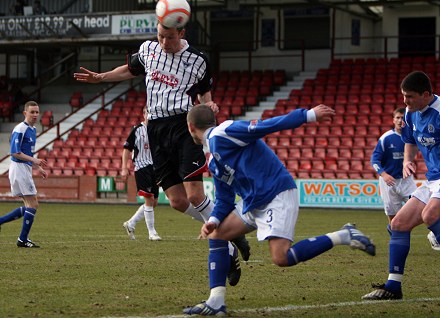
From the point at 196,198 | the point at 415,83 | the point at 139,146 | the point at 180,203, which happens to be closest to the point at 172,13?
the point at 196,198

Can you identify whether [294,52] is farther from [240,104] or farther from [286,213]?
[286,213]

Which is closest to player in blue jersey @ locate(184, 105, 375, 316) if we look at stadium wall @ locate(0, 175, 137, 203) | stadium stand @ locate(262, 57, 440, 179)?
stadium stand @ locate(262, 57, 440, 179)

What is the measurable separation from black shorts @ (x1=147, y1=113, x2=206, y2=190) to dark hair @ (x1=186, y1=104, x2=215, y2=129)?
2464 mm

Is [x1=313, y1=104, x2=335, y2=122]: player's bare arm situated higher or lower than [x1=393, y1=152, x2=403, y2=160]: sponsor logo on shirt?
higher

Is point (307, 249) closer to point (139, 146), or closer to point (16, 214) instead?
point (16, 214)

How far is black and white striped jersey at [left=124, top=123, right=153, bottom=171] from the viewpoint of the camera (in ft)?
54.3

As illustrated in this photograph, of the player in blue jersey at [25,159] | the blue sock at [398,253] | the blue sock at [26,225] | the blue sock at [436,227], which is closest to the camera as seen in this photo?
the blue sock at [398,253]

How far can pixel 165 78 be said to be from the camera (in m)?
10.4

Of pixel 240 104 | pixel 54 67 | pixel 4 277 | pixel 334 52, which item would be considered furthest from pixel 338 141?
pixel 4 277

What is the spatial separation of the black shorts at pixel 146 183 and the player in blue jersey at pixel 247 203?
8.37 m

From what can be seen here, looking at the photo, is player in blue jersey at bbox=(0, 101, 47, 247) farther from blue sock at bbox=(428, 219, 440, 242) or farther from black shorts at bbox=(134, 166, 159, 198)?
blue sock at bbox=(428, 219, 440, 242)

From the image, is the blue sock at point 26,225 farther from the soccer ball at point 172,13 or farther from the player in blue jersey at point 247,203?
the player in blue jersey at point 247,203

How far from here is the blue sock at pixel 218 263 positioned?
308 inches

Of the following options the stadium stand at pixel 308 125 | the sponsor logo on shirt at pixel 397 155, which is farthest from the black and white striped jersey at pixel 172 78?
the stadium stand at pixel 308 125
